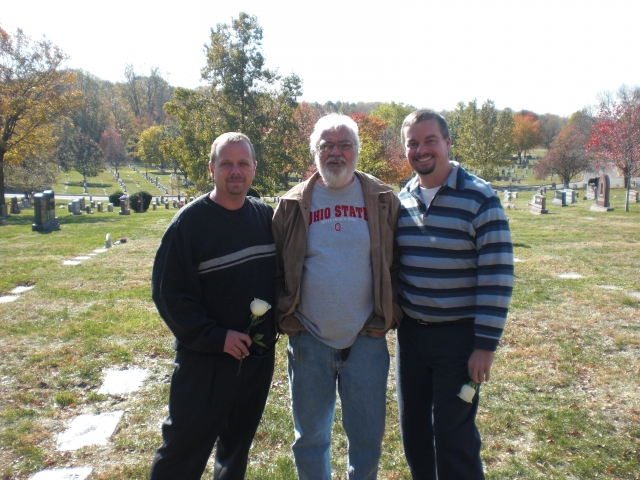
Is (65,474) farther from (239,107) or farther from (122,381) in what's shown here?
(239,107)

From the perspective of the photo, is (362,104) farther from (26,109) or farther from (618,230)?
(618,230)

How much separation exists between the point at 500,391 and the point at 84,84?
247 feet

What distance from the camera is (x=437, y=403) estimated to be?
8.36ft

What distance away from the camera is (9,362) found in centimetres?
500

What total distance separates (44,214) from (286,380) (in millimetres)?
16319

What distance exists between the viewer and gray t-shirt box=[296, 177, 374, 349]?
2545mm

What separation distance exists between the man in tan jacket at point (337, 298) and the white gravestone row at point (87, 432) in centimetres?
162

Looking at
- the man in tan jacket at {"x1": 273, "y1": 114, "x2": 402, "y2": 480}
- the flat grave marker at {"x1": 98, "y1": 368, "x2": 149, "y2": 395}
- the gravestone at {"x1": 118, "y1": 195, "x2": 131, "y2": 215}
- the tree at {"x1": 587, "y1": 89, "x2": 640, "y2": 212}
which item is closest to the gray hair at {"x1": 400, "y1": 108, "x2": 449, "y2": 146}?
the man in tan jacket at {"x1": 273, "y1": 114, "x2": 402, "y2": 480}

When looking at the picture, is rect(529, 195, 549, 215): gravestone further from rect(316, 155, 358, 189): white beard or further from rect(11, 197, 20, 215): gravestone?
rect(11, 197, 20, 215): gravestone

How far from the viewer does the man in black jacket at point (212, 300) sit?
2432mm

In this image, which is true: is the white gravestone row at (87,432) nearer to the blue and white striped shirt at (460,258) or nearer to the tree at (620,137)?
the blue and white striped shirt at (460,258)

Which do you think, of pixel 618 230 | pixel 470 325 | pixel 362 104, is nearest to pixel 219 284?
pixel 470 325

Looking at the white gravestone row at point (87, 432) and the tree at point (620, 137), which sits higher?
the tree at point (620, 137)

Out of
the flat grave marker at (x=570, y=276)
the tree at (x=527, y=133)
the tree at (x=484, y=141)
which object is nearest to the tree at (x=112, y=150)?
the tree at (x=484, y=141)
